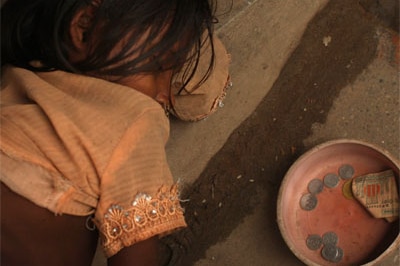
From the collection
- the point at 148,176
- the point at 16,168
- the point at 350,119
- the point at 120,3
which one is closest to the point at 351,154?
the point at 350,119

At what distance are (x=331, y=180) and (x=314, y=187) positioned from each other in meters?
0.06

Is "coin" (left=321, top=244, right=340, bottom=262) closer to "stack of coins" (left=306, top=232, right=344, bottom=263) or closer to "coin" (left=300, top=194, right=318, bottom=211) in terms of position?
"stack of coins" (left=306, top=232, right=344, bottom=263)

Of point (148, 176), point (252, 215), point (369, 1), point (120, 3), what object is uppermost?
point (120, 3)

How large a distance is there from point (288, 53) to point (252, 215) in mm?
629

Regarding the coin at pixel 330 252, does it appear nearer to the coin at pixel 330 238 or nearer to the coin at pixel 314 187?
the coin at pixel 330 238

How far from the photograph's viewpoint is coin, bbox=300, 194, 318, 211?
175 centimetres

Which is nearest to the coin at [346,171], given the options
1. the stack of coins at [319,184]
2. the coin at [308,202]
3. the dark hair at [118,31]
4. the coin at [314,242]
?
the stack of coins at [319,184]

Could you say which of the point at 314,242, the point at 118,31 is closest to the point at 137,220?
the point at 118,31

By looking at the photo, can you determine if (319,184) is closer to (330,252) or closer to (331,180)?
(331,180)

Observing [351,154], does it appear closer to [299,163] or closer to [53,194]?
[299,163]

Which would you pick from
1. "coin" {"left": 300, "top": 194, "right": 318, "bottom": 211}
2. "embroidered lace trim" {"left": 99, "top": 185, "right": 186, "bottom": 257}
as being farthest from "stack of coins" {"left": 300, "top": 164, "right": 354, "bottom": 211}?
"embroidered lace trim" {"left": 99, "top": 185, "right": 186, "bottom": 257}

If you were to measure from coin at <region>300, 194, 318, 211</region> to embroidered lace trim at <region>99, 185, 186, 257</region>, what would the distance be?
0.71 meters

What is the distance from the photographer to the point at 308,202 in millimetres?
1756

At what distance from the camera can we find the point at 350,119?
6.05 ft
